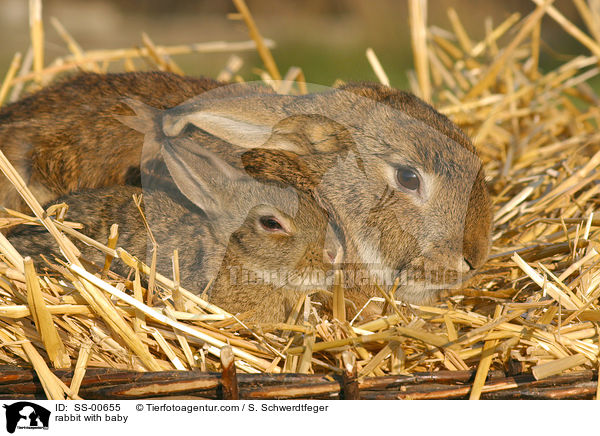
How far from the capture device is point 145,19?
8461mm

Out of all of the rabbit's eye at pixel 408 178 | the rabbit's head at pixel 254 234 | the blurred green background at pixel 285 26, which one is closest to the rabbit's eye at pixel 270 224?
the rabbit's head at pixel 254 234

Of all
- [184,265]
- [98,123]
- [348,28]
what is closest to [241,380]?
[184,265]

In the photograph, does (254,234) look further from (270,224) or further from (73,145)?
(73,145)

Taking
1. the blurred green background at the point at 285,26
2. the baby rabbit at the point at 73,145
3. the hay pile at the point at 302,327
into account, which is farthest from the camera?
the blurred green background at the point at 285,26

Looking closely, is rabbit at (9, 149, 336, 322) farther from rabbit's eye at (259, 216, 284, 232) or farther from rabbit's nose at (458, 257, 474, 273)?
rabbit's nose at (458, 257, 474, 273)

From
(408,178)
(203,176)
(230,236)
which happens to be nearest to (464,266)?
(408,178)

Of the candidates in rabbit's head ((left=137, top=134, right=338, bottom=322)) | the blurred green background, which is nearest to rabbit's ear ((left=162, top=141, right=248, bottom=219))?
rabbit's head ((left=137, top=134, right=338, bottom=322))

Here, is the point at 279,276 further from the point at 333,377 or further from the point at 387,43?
the point at 387,43

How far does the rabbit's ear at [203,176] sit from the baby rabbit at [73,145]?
35 centimetres

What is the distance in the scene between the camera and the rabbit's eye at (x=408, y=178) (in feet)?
6.45

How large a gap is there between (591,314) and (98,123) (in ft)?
5.58
